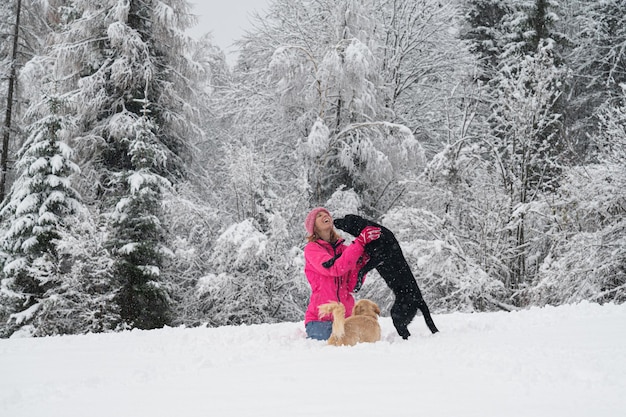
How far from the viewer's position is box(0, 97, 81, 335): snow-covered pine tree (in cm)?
989

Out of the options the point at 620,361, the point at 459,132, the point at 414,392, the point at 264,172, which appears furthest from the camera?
the point at 459,132

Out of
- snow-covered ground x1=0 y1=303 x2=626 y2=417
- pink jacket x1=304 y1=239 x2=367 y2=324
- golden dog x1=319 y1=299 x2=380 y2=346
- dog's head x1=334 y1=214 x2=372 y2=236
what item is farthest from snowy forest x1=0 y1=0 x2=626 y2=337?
golden dog x1=319 y1=299 x2=380 y2=346

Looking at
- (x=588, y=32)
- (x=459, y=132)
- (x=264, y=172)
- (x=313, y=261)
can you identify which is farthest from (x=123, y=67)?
(x=588, y=32)

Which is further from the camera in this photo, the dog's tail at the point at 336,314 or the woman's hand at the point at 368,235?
the woman's hand at the point at 368,235

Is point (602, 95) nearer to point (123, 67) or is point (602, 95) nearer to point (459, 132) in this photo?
point (459, 132)

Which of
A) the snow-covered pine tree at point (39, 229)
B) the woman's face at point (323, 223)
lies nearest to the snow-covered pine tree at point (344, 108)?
the snow-covered pine tree at point (39, 229)

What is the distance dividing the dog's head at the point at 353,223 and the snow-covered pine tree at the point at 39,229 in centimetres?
683

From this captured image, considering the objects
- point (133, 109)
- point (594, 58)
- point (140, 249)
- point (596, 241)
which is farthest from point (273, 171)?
point (594, 58)

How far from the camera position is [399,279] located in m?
4.76

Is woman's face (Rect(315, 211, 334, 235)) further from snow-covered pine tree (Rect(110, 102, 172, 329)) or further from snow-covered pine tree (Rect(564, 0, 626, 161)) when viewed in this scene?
snow-covered pine tree (Rect(564, 0, 626, 161))

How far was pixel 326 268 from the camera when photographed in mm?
4863

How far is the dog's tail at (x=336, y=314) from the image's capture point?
4.45 metres

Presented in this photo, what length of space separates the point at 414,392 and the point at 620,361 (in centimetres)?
137

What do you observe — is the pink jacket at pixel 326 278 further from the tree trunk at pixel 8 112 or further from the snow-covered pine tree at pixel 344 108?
the tree trunk at pixel 8 112
